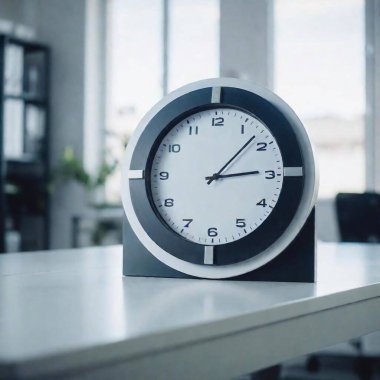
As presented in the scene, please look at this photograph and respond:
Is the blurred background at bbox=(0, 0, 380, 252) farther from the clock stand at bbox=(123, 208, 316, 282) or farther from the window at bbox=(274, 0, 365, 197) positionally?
the clock stand at bbox=(123, 208, 316, 282)

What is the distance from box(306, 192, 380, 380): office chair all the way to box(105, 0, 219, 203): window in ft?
6.81

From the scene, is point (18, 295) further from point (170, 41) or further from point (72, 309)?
point (170, 41)

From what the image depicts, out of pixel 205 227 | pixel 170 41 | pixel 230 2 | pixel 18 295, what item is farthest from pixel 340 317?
pixel 170 41

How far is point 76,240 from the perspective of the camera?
5.27 metres

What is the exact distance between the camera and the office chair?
3.24 meters

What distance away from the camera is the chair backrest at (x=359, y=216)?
324 centimetres

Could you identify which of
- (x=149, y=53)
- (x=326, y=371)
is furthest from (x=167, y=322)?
(x=149, y=53)

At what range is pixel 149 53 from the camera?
5.46 metres

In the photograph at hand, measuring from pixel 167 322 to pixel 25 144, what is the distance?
4961 millimetres

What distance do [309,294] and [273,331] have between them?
0.34 ft

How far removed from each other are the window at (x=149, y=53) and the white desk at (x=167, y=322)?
447cm

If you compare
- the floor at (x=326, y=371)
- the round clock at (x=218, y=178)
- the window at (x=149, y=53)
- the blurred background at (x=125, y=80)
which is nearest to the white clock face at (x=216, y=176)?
the round clock at (x=218, y=178)

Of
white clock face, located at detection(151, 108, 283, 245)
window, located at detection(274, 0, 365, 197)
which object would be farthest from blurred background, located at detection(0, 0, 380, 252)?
white clock face, located at detection(151, 108, 283, 245)

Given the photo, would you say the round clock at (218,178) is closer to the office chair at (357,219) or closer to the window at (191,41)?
the office chair at (357,219)
